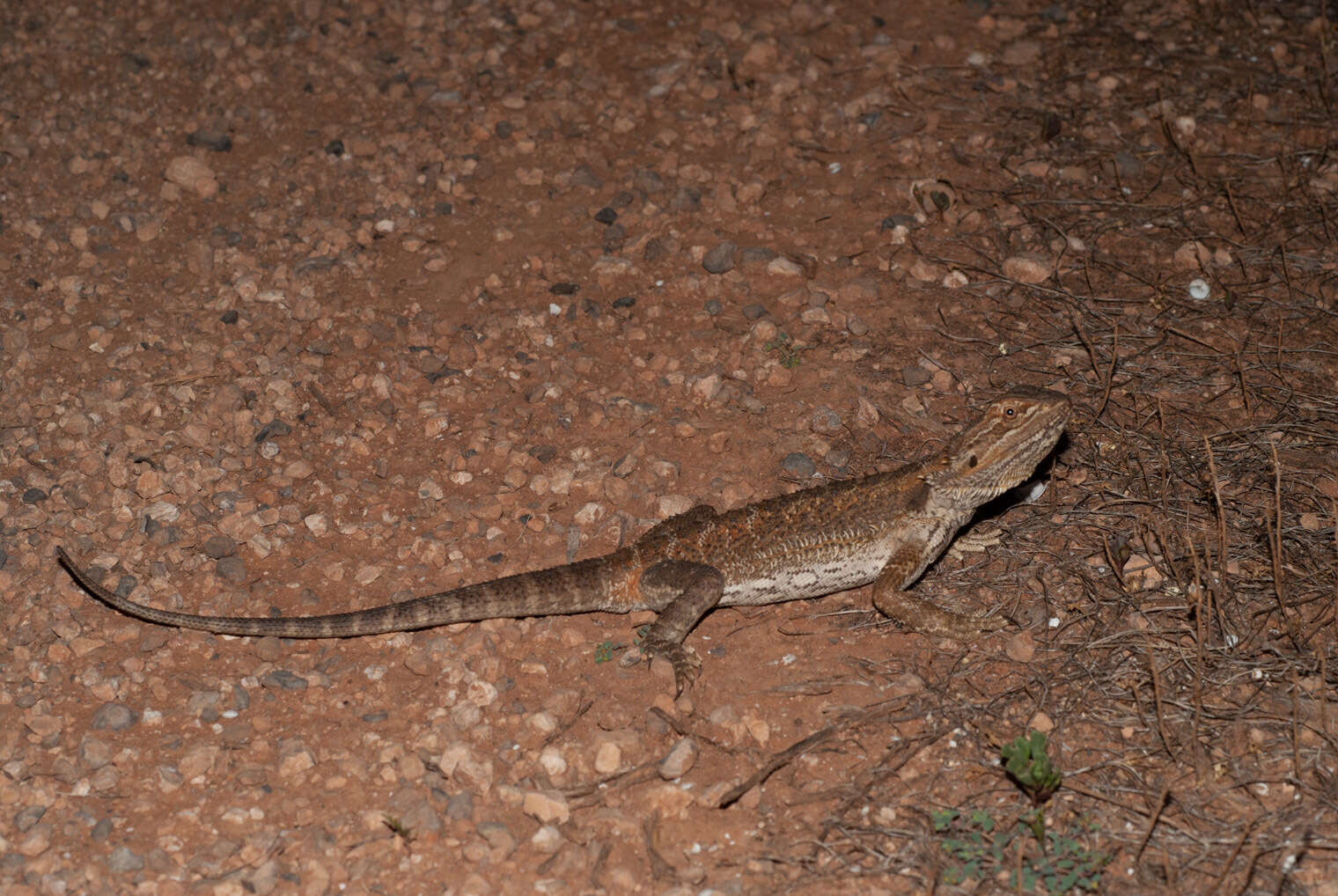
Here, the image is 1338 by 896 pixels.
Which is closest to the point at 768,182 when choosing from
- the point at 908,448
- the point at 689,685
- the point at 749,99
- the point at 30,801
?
the point at 749,99

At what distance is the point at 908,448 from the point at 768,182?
2.43m

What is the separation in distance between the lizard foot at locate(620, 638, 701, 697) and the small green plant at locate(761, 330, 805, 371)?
1.93 metres

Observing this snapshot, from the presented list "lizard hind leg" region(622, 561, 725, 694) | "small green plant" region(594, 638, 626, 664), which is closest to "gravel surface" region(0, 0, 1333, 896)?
"small green plant" region(594, 638, 626, 664)

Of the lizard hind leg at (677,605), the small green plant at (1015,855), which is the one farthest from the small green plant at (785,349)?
the small green plant at (1015,855)

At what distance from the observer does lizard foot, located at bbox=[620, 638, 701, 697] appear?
16.9 ft

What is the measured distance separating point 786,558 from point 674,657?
28.4 inches

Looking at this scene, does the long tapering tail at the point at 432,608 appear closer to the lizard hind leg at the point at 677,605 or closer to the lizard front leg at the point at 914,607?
the lizard hind leg at the point at 677,605

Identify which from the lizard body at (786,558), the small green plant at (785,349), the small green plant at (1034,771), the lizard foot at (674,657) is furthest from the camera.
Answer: the small green plant at (785,349)

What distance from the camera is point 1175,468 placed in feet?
19.2

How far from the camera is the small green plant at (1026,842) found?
4184mm

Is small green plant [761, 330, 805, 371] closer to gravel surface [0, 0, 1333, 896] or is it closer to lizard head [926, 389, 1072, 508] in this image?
gravel surface [0, 0, 1333, 896]

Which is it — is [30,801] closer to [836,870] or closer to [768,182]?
[836,870]

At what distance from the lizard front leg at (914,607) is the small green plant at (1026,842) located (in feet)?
2.68

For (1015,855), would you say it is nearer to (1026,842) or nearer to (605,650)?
(1026,842)
